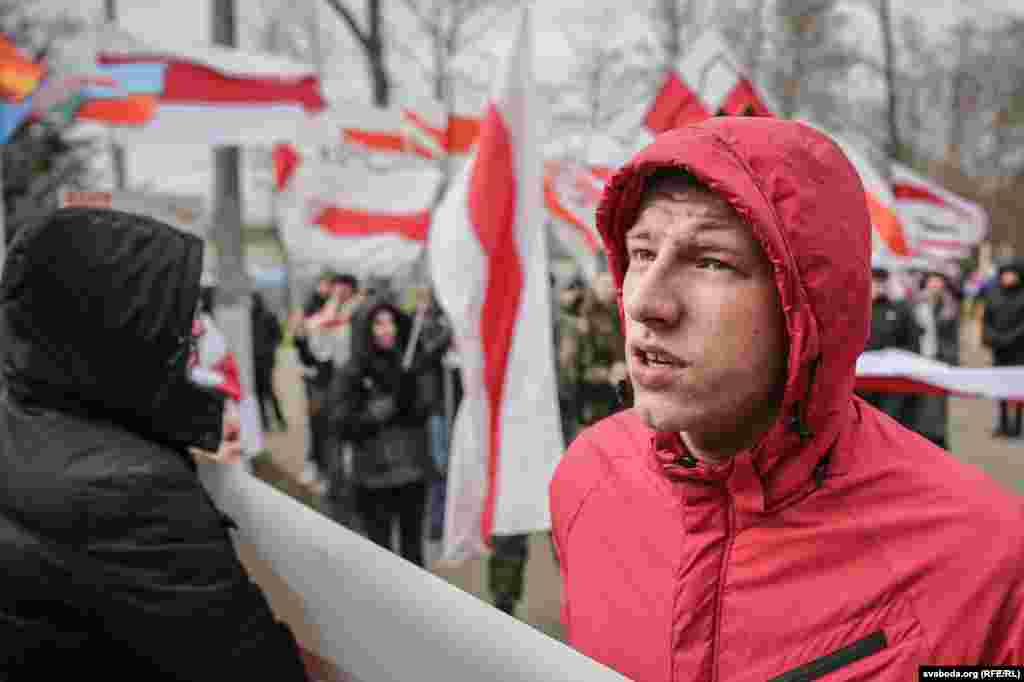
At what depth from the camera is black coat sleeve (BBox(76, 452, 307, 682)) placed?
5.32 feet

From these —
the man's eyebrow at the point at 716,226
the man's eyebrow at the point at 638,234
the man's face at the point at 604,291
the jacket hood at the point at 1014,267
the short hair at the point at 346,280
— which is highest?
the man's eyebrow at the point at 716,226

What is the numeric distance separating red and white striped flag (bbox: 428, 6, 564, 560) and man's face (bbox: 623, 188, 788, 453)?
255 centimetres

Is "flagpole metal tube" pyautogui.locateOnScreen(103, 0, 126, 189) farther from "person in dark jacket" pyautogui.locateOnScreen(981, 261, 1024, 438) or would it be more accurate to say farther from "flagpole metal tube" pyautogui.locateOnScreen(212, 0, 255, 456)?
"person in dark jacket" pyautogui.locateOnScreen(981, 261, 1024, 438)

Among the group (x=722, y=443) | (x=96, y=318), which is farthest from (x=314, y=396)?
(x=722, y=443)

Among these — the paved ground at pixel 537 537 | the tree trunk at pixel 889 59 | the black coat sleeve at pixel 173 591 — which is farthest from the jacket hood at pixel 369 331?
the tree trunk at pixel 889 59

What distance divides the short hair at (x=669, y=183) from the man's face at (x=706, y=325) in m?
0.01

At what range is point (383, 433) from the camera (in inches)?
223

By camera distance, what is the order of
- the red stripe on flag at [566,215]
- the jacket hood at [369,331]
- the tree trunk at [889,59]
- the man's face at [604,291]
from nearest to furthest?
the jacket hood at [369,331], the man's face at [604,291], the red stripe on flag at [566,215], the tree trunk at [889,59]

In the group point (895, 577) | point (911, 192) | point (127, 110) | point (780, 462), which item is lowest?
point (895, 577)

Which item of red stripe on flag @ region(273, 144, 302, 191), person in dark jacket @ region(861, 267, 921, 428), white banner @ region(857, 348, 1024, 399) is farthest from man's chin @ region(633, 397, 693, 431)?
red stripe on flag @ region(273, 144, 302, 191)

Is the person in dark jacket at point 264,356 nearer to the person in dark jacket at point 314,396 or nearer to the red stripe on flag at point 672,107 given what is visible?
the person in dark jacket at point 314,396

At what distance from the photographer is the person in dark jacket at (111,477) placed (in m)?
1.62

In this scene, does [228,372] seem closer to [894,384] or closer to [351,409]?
[351,409]

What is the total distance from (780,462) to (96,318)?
124 centimetres
